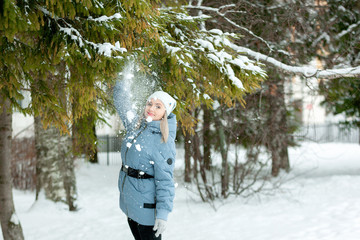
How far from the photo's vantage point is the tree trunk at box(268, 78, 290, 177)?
823cm

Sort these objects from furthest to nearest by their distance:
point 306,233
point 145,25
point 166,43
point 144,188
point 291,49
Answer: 1. point 291,49
2. point 306,233
3. point 166,43
4. point 145,25
5. point 144,188

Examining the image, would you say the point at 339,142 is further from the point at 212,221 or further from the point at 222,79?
the point at 222,79

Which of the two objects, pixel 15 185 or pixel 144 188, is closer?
pixel 144 188

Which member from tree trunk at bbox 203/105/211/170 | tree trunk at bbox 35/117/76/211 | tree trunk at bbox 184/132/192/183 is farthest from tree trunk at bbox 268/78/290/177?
tree trunk at bbox 35/117/76/211

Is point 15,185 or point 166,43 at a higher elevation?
point 166,43

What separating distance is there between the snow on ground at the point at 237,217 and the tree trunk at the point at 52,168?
23 centimetres

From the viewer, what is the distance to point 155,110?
316 cm

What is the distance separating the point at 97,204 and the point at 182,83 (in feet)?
18.8

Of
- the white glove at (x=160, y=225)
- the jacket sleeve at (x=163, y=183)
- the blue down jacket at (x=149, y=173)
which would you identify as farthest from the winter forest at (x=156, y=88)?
the white glove at (x=160, y=225)

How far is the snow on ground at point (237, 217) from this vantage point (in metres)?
5.82

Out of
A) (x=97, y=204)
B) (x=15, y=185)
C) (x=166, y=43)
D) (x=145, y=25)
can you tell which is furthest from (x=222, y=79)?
(x=15, y=185)

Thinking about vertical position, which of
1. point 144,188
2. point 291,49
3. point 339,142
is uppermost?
point 291,49

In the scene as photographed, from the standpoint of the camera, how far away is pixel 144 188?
307 centimetres

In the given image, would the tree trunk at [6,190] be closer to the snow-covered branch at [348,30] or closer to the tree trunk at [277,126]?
the tree trunk at [277,126]
